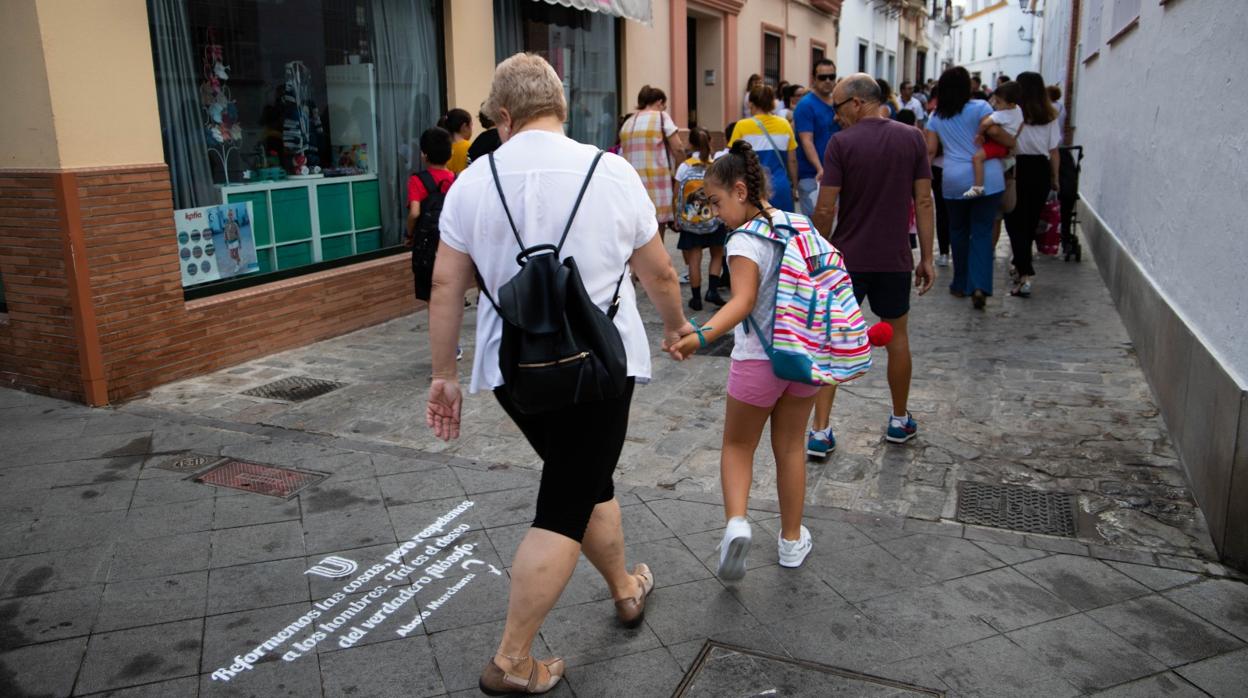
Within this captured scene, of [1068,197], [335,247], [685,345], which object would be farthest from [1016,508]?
[1068,197]

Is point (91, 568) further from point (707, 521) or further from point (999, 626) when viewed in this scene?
point (999, 626)

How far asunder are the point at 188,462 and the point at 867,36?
24622 millimetres

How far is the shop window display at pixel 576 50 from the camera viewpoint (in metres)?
10.1

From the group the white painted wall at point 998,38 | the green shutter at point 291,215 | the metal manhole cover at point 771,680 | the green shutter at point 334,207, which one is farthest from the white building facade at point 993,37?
the metal manhole cover at point 771,680

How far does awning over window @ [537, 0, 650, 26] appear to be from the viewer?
995 cm

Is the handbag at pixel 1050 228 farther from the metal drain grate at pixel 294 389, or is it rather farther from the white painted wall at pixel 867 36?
the white painted wall at pixel 867 36

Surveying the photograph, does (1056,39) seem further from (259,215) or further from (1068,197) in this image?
(259,215)

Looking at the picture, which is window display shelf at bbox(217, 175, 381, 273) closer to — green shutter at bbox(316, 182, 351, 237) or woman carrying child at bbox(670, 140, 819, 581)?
green shutter at bbox(316, 182, 351, 237)

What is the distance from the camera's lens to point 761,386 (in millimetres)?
3514

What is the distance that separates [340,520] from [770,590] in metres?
1.86

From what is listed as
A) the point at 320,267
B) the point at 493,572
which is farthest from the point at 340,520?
the point at 320,267

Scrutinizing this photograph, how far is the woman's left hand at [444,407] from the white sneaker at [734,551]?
103 centimetres

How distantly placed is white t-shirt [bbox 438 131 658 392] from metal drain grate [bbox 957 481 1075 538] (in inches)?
82.6

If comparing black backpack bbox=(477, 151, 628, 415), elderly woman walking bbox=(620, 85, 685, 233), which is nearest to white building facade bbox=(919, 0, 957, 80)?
elderly woman walking bbox=(620, 85, 685, 233)
